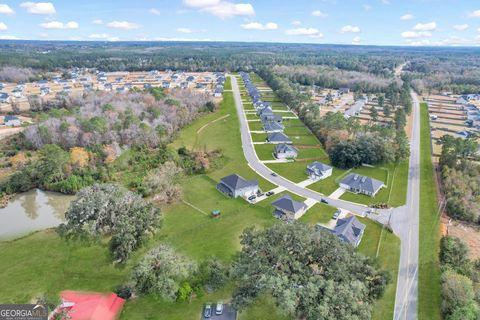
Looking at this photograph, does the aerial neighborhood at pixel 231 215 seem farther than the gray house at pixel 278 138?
No

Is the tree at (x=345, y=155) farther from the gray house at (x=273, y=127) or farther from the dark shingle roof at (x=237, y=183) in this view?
the gray house at (x=273, y=127)

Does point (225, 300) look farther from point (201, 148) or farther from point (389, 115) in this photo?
point (389, 115)

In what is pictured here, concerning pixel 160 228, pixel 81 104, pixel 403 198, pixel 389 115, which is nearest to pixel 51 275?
pixel 160 228

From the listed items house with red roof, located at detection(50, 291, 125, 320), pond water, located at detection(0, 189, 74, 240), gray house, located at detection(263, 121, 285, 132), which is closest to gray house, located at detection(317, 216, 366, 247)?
house with red roof, located at detection(50, 291, 125, 320)

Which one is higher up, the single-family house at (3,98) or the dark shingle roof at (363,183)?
the single-family house at (3,98)

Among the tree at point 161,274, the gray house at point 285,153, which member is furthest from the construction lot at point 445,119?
the tree at point 161,274

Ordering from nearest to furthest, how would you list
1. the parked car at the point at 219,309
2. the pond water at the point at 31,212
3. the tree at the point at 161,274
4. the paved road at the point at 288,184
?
1. the parked car at the point at 219,309
2. the tree at the point at 161,274
3. the pond water at the point at 31,212
4. the paved road at the point at 288,184

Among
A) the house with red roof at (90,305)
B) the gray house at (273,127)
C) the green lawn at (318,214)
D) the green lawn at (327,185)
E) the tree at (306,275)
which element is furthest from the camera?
the gray house at (273,127)
